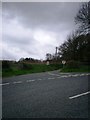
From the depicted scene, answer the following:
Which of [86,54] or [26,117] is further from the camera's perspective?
[86,54]

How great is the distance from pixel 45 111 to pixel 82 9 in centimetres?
3915

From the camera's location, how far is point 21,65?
4275 centimetres

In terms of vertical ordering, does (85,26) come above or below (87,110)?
above

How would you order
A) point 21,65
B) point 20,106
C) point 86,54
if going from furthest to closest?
point 86,54, point 21,65, point 20,106

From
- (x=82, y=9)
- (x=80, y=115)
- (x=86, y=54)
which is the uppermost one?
(x=82, y=9)

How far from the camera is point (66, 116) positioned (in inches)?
250

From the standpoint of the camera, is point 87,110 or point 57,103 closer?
point 87,110

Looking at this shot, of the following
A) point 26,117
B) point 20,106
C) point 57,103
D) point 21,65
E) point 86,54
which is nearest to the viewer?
point 26,117

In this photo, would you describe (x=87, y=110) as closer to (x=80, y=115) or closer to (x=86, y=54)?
(x=80, y=115)

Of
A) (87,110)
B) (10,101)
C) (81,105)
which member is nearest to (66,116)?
(87,110)

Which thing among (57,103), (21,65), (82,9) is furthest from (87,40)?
(57,103)

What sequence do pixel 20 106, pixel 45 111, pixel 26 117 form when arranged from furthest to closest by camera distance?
pixel 20 106 < pixel 45 111 < pixel 26 117

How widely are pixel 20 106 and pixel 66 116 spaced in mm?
1913

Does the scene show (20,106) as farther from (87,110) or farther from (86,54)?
(86,54)
